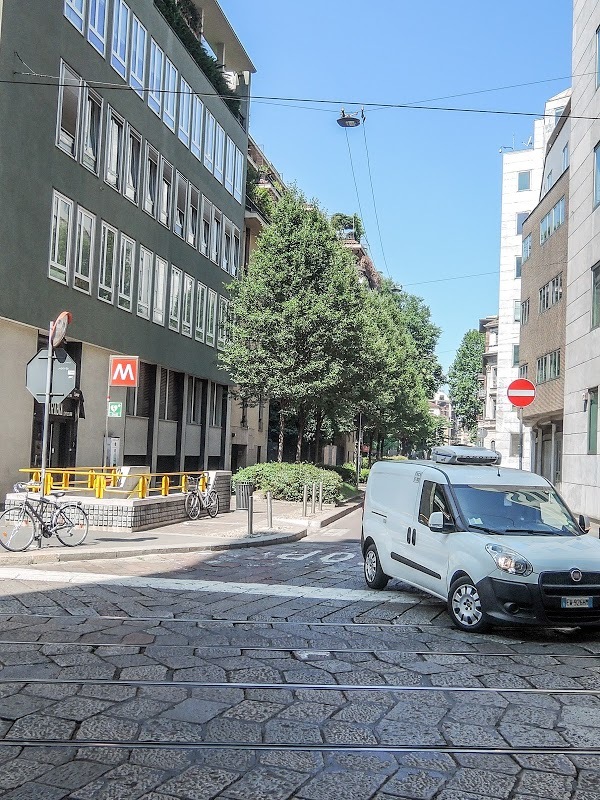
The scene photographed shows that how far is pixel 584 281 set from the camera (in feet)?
90.8

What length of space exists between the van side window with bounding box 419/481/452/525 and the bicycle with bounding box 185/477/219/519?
10.7 meters

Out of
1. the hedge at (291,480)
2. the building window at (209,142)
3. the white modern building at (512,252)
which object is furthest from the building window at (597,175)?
the white modern building at (512,252)

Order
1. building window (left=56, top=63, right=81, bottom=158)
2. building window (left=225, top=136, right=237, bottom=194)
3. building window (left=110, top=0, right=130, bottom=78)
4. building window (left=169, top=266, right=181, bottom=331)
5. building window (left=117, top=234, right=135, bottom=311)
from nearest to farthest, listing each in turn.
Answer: building window (left=56, top=63, right=81, bottom=158)
building window (left=110, top=0, right=130, bottom=78)
building window (left=117, top=234, right=135, bottom=311)
building window (left=169, top=266, right=181, bottom=331)
building window (left=225, top=136, right=237, bottom=194)

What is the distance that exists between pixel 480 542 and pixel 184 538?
832cm

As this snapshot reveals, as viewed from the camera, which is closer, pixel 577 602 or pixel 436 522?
pixel 577 602

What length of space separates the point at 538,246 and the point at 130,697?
1390 inches

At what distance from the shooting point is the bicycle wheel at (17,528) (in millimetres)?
13023

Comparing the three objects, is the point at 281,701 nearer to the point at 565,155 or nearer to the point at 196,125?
the point at 196,125

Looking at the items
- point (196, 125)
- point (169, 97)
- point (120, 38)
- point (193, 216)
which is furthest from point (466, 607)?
point (196, 125)

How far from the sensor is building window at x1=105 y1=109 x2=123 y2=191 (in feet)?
86.0

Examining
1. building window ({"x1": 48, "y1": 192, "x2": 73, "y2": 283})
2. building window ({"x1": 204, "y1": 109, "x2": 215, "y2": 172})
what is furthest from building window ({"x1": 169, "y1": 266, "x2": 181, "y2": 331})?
building window ({"x1": 48, "y1": 192, "x2": 73, "y2": 283})

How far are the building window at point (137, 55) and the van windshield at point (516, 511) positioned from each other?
22.4 meters

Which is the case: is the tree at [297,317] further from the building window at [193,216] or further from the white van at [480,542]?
the white van at [480,542]

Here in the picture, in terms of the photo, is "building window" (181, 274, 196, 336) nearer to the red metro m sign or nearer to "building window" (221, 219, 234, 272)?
"building window" (221, 219, 234, 272)
